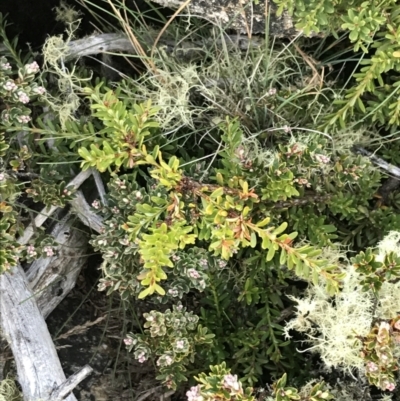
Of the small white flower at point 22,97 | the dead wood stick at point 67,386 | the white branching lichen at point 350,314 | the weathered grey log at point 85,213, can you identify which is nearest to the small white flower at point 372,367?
the white branching lichen at point 350,314

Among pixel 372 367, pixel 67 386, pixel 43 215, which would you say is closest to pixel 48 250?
pixel 43 215

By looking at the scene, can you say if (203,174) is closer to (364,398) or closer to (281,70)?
(281,70)

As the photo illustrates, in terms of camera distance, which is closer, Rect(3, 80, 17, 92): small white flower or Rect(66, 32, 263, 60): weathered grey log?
Rect(3, 80, 17, 92): small white flower

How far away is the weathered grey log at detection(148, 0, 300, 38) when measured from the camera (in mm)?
1802

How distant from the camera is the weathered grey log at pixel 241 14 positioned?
1802mm

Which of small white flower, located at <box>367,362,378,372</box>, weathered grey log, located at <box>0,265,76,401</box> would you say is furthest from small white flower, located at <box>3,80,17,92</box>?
small white flower, located at <box>367,362,378,372</box>

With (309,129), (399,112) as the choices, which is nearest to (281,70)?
(309,129)

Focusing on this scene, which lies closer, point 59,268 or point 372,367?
point 372,367

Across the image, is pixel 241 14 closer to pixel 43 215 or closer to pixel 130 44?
pixel 130 44

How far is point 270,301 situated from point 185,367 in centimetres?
35

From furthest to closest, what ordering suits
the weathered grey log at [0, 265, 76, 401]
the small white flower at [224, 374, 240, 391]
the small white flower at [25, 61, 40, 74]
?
the weathered grey log at [0, 265, 76, 401] → the small white flower at [25, 61, 40, 74] → the small white flower at [224, 374, 240, 391]

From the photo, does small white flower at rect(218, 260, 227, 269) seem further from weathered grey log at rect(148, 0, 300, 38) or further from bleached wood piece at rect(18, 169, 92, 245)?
weathered grey log at rect(148, 0, 300, 38)

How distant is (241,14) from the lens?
180cm

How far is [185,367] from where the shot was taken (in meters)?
1.92
